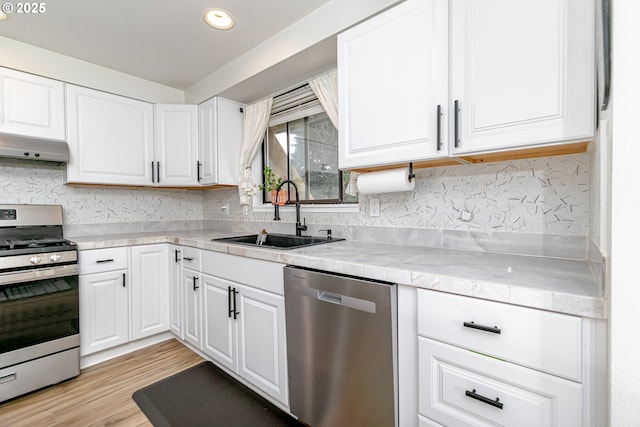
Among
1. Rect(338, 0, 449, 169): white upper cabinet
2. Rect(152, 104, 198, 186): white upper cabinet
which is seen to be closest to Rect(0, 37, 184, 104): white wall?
Rect(152, 104, 198, 186): white upper cabinet

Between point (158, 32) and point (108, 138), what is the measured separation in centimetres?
102

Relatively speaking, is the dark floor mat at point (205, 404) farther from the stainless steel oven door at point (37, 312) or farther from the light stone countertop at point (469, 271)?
the light stone countertop at point (469, 271)

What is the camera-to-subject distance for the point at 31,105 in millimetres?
2174

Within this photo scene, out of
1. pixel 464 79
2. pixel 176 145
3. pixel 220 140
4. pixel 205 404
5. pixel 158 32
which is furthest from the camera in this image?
pixel 176 145

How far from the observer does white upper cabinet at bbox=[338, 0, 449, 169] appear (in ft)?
4.28

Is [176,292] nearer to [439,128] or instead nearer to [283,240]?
[283,240]

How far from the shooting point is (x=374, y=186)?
1653mm

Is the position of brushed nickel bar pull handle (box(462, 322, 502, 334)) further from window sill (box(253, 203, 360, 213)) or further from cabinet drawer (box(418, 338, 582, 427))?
window sill (box(253, 203, 360, 213))

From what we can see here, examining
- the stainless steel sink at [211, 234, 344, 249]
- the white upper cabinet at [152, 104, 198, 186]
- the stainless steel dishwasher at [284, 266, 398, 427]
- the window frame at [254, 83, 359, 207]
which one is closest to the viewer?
the stainless steel dishwasher at [284, 266, 398, 427]

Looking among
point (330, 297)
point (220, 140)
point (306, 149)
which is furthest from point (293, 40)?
point (330, 297)

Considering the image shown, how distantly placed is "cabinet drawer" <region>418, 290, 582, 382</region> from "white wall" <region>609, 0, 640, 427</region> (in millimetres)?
114

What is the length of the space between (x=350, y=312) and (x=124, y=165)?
2.43 meters

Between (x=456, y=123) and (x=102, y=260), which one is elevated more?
(x=456, y=123)

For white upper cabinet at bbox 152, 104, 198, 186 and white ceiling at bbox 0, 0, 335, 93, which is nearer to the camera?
white ceiling at bbox 0, 0, 335, 93
